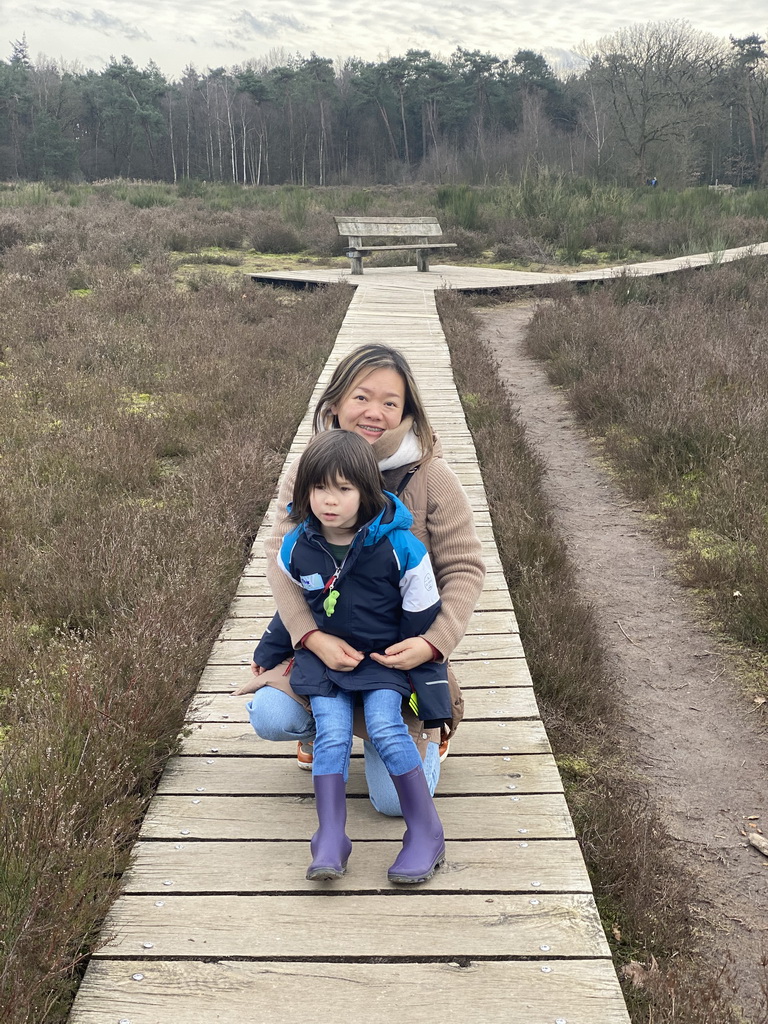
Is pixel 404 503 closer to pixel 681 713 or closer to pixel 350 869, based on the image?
pixel 350 869

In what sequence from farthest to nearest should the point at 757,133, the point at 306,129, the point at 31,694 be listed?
the point at 306,129, the point at 757,133, the point at 31,694

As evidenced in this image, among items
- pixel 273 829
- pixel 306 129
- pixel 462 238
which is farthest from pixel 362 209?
pixel 306 129

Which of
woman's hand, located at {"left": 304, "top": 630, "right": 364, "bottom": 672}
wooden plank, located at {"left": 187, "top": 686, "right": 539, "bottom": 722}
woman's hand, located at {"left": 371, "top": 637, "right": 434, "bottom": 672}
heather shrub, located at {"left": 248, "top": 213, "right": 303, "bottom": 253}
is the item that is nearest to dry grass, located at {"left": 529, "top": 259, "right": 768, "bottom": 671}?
wooden plank, located at {"left": 187, "top": 686, "right": 539, "bottom": 722}

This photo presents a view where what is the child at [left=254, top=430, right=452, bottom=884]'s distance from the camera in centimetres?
232

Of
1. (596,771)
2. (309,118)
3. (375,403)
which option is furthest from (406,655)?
(309,118)

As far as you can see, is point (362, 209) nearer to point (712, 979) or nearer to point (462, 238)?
point (462, 238)

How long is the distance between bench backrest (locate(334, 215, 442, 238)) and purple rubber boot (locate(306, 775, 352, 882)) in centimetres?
1323

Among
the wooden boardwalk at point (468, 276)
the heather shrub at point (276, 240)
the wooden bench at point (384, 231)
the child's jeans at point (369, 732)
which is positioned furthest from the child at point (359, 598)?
the heather shrub at point (276, 240)

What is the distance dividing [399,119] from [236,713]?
2697 inches

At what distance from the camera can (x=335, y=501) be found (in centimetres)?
238

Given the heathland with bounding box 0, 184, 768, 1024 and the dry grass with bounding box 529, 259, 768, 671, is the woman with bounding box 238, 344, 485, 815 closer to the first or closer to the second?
the heathland with bounding box 0, 184, 768, 1024

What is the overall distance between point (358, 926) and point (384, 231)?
14.0 metres

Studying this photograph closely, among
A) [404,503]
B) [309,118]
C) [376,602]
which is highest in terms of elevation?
[309,118]

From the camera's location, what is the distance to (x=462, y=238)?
18094mm
